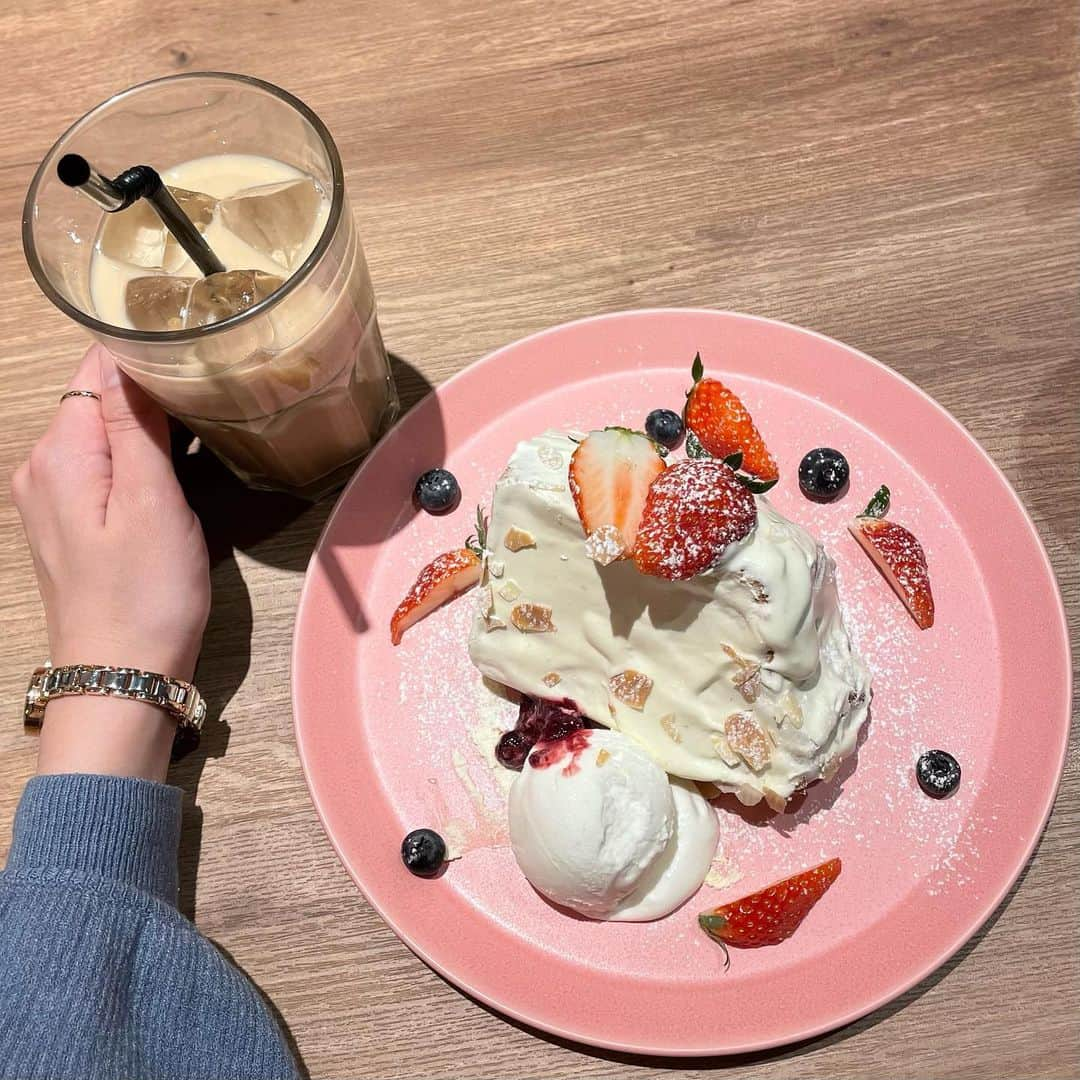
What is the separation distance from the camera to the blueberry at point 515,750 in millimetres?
1205

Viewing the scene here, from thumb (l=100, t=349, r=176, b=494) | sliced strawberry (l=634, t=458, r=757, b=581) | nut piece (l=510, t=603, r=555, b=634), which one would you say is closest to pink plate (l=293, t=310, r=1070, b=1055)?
nut piece (l=510, t=603, r=555, b=634)

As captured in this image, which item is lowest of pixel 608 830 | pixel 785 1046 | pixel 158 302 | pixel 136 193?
pixel 785 1046

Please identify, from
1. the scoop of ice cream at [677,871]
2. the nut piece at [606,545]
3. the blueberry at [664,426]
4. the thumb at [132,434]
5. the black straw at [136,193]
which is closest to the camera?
the black straw at [136,193]

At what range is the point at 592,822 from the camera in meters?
A: 1.07

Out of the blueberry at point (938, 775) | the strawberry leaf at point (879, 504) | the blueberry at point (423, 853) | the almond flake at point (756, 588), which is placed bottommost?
the blueberry at point (938, 775)

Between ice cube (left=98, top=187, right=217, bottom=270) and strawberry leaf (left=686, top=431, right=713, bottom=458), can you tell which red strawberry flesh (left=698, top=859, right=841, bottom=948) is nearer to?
strawberry leaf (left=686, top=431, right=713, bottom=458)

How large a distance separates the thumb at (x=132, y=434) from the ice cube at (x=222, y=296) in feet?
0.72

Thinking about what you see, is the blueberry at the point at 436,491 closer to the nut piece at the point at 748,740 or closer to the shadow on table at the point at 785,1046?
the nut piece at the point at 748,740

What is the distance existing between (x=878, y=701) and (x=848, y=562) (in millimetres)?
196

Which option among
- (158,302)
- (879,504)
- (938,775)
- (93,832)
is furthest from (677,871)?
(158,302)

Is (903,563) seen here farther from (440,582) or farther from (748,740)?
(440,582)

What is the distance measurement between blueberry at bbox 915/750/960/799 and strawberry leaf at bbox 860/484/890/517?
33 cm

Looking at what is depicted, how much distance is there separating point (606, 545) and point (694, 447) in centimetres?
34

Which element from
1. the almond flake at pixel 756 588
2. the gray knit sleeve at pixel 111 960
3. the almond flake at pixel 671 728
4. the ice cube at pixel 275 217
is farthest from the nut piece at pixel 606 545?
the gray knit sleeve at pixel 111 960
